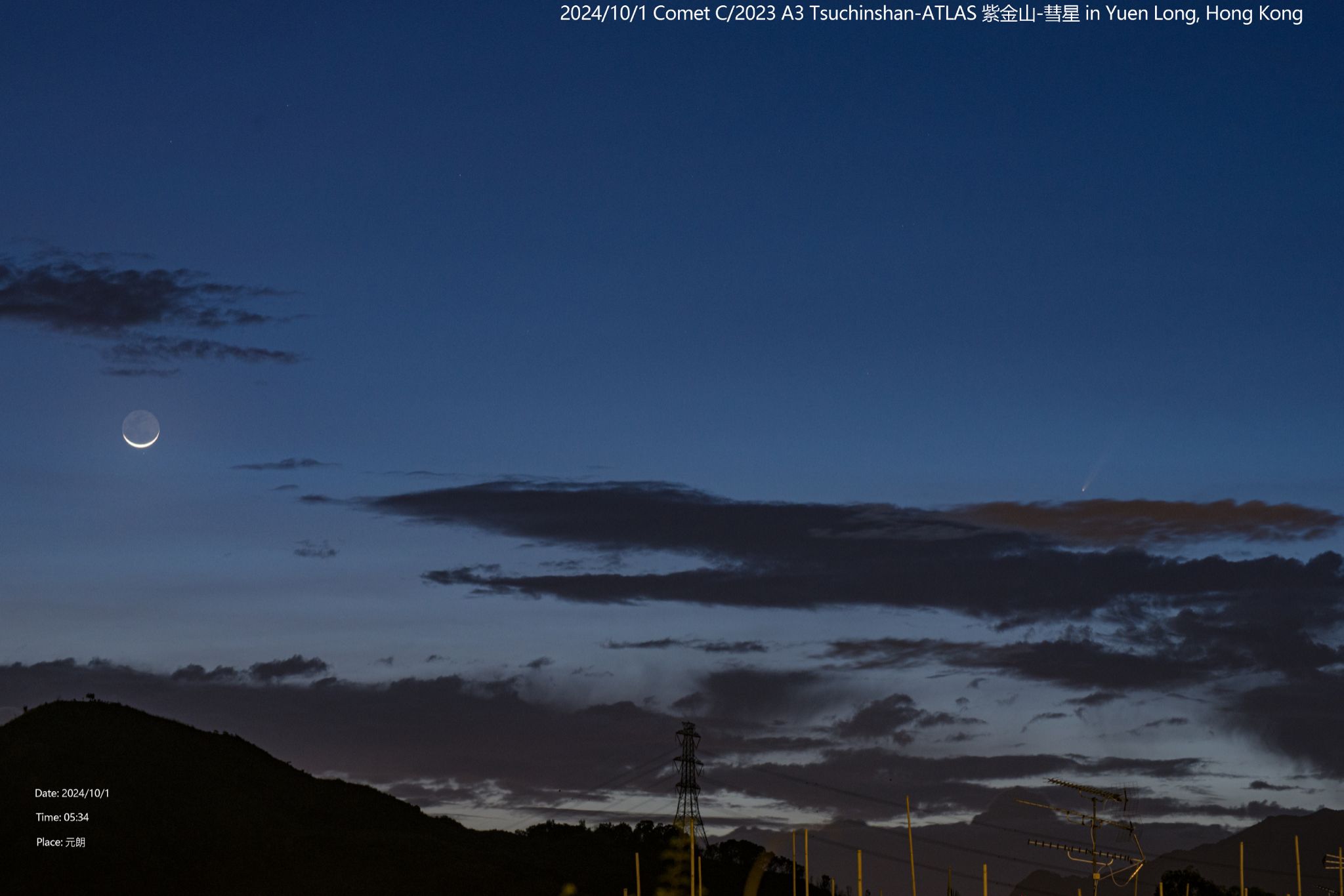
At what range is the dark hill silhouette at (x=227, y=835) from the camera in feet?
464

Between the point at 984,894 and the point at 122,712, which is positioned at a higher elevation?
the point at 122,712

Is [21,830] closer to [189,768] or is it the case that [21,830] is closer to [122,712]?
[189,768]

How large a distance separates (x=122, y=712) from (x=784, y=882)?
8107cm

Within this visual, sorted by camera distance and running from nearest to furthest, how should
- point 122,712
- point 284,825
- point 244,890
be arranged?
point 244,890
point 284,825
point 122,712

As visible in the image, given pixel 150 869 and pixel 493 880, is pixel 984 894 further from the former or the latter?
pixel 150 869

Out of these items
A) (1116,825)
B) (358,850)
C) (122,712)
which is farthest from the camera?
(122,712)

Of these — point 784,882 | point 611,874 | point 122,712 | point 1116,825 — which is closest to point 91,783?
point 122,712

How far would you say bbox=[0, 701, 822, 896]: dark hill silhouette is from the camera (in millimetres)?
141375

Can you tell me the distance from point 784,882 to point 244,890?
7103 centimetres

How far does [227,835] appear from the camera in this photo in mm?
154500

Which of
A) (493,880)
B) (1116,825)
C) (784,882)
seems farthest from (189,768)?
(1116,825)

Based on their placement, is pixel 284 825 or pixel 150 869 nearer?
pixel 150 869

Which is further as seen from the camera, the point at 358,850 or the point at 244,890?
the point at 358,850

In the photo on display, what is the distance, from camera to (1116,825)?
11469 centimetres
